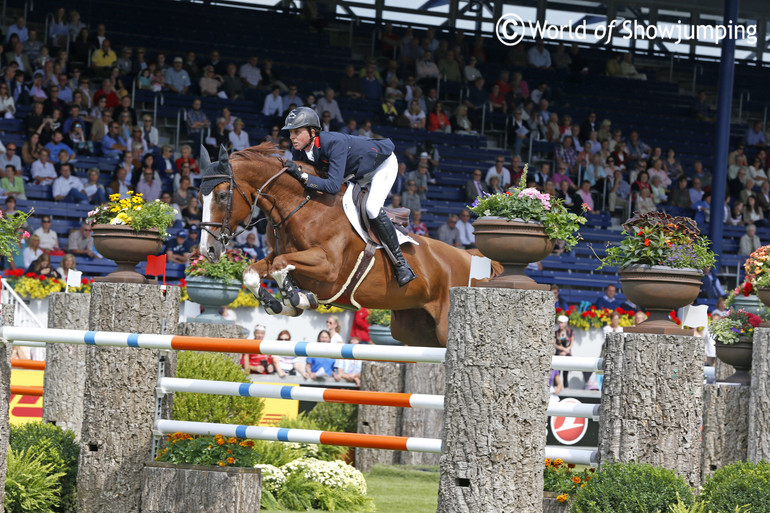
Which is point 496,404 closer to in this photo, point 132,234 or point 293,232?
point 132,234

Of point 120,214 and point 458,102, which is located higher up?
point 458,102

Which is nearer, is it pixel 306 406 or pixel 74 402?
pixel 74 402

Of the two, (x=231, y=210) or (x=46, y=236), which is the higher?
(x=46, y=236)

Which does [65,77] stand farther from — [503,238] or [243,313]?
[503,238]

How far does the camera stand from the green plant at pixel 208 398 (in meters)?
6.18

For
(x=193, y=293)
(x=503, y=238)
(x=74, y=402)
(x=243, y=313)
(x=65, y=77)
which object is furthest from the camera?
(x=65, y=77)

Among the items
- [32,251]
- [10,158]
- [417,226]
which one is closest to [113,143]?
[10,158]

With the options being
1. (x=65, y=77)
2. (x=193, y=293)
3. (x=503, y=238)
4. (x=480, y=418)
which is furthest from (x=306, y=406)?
(x=65, y=77)

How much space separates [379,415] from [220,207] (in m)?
2.51

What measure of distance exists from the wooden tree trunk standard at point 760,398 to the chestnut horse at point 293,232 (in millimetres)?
2291

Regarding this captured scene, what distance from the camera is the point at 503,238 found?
14.6 ft

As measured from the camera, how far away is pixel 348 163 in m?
6.34

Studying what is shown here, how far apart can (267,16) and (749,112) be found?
32.6 ft

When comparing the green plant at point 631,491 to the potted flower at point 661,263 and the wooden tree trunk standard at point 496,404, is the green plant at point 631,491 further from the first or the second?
the potted flower at point 661,263
